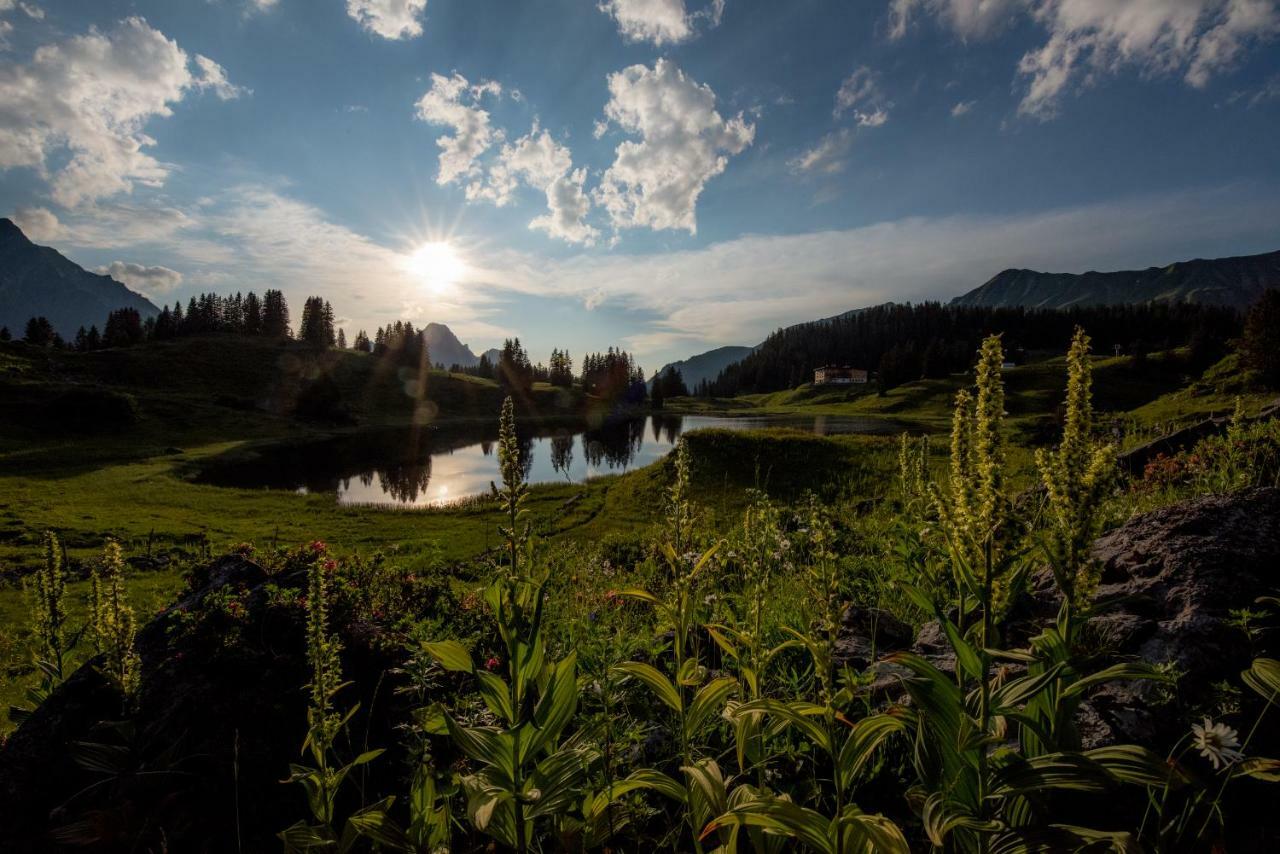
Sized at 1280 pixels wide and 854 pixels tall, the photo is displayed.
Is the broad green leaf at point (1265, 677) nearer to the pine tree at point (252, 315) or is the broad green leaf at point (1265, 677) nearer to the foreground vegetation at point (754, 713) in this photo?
the foreground vegetation at point (754, 713)

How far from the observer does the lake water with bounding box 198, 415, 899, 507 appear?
46094 mm

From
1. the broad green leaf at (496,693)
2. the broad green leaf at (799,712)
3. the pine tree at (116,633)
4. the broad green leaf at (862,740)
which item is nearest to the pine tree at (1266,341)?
the broad green leaf at (862,740)

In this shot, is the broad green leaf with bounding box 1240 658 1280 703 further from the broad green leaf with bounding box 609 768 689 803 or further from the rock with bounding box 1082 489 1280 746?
the broad green leaf with bounding box 609 768 689 803

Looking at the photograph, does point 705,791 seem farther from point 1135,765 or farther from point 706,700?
point 1135,765

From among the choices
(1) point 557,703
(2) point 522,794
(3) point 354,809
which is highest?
(1) point 557,703

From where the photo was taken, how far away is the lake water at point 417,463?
46.1 meters

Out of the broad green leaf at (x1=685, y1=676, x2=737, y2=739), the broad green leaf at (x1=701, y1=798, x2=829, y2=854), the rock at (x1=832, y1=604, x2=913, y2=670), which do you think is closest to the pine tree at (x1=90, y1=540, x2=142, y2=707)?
the broad green leaf at (x1=685, y1=676, x2=737, y2=739)

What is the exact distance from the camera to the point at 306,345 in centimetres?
14688

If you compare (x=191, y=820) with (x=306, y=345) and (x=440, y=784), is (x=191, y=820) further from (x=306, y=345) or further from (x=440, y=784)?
(x=306, y=345)

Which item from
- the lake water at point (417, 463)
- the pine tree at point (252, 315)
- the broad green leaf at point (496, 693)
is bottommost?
Answer: the lake water at point (417, 463)

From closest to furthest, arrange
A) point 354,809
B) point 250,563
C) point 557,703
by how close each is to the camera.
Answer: point 557,703 < point 354,809 < point 250,563

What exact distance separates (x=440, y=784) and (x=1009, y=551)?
3.90 metres

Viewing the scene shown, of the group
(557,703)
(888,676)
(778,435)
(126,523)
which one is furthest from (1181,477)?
(126,523)

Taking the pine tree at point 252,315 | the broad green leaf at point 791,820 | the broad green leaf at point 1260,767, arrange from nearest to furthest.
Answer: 1. the broad green leaf at point 1260,767
2. the broad green leaf at point 791,820
3. the pine tree at point 252,315
